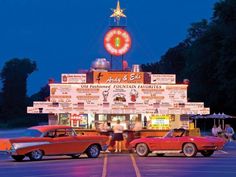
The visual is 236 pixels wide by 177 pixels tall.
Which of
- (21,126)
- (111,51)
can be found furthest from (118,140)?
(21,126)

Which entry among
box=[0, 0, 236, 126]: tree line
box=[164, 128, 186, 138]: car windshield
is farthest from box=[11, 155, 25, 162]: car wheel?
box=[0, 0, 236, 126]: tree line

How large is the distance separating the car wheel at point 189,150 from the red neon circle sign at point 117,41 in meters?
12.9

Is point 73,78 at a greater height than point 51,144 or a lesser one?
greater

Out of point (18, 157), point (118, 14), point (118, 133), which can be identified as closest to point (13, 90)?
point (118, 14)

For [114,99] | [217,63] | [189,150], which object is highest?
[217,63]

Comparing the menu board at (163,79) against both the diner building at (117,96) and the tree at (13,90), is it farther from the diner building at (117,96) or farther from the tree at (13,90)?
the tree at (13,90)

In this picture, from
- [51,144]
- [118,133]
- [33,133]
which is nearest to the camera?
[51,144]

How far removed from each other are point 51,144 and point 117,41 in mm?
14573

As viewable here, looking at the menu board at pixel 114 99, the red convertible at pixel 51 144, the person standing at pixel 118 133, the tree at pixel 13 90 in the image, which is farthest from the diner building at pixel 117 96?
the tree at pixel 13 90

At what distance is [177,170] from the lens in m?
20.8

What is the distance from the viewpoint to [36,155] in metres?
27.4

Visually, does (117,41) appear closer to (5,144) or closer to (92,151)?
(92,151)

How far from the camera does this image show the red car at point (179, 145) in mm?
28953

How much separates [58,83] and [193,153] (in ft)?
37.1
